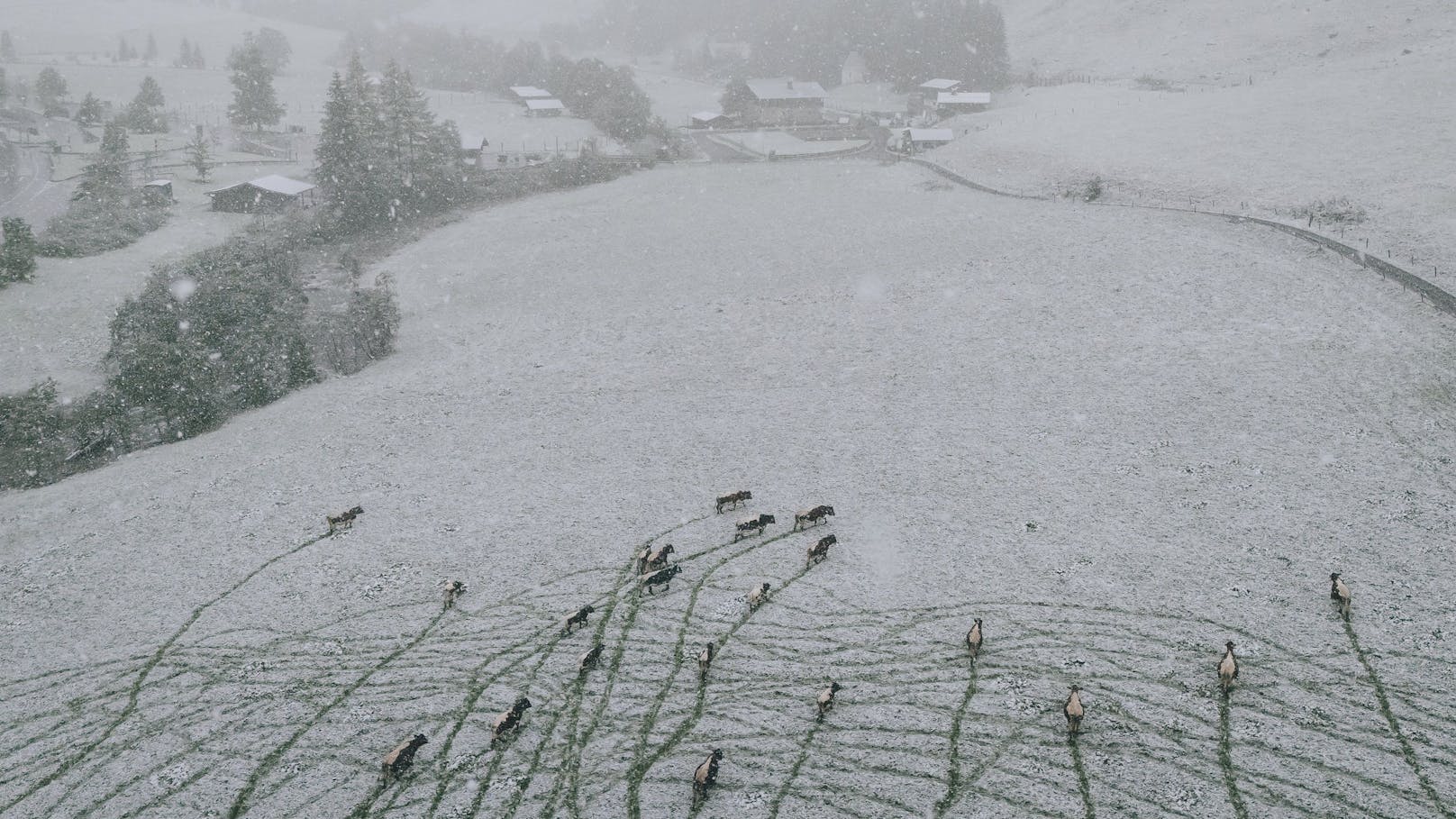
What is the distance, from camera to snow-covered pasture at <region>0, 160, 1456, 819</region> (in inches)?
578

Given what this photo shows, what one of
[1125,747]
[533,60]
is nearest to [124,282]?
[1125,747]

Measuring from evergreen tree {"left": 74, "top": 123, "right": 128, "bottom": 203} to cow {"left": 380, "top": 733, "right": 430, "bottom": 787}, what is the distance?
181ft

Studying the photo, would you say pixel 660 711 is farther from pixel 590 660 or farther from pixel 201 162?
pixel 201 162

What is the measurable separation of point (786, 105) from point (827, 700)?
84.5 m

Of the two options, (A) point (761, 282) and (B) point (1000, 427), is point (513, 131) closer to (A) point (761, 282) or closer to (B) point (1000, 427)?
(A) point (761, 282)

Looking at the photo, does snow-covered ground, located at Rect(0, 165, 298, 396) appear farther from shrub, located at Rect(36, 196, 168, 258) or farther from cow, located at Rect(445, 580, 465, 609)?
cow, located at Rect(445, 580, 465, 609)

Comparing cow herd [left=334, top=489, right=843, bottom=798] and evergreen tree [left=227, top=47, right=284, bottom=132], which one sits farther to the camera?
evergreen tree [left=227, top=47, right=284, bottom=132]

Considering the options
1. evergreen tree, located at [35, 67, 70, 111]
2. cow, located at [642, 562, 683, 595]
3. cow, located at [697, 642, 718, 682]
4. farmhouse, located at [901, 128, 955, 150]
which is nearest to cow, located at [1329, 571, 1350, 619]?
cow, located at [697, 642, 718, 682]

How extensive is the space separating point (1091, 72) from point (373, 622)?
99768 millimetres

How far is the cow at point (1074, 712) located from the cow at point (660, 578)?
29.4 ft

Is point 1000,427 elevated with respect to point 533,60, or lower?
lower

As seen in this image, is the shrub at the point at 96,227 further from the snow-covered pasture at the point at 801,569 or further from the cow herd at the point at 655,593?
the cow herd at the point at 655,593

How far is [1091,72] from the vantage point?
311 ft

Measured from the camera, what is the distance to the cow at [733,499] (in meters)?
23.0
